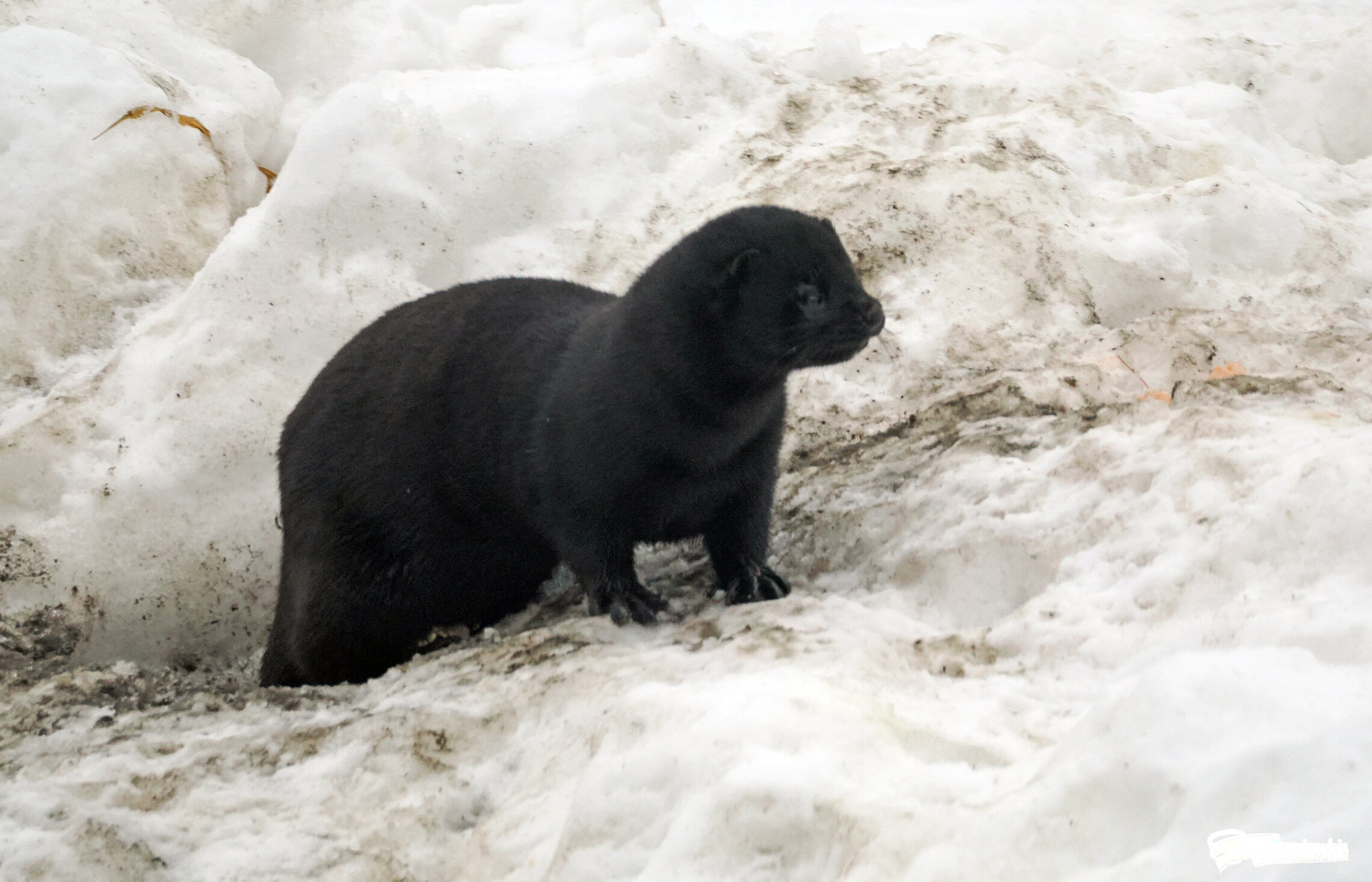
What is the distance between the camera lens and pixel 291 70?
6805mm

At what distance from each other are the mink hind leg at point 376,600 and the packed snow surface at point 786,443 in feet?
0.70

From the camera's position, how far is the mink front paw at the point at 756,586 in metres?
3.46

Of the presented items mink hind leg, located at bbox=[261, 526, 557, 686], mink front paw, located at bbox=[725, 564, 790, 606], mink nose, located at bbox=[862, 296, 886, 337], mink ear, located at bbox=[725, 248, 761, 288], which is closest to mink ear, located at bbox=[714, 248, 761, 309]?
mink ear, located at bbox=[725, 248, 761, 288]

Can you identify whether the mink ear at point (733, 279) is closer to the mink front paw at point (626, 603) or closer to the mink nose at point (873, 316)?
the mink nose at point (873, 316)

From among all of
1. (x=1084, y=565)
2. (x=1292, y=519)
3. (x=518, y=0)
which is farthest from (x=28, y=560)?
(x=518, y=0)

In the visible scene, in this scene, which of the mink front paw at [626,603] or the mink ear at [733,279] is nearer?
the mink ear at [733,279]

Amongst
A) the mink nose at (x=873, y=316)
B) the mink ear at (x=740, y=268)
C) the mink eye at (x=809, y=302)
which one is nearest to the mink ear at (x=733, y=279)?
the mink ear at (x=740, y=268)

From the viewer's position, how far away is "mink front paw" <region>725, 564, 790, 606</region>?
136 inches

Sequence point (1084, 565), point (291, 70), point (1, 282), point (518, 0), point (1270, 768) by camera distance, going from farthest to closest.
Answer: point (518, 0) → point (291, 70) → point (1, 282) → point (1084, 565) → point (1270, 768)

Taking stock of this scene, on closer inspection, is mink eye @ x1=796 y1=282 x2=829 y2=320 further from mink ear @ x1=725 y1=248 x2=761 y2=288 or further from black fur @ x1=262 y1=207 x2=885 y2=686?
mink ear @ x1=725 y1=248 x2=761 y2=288

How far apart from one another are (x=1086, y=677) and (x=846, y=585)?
1092 millimetres

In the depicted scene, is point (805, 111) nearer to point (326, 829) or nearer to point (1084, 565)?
point (1084, 565)

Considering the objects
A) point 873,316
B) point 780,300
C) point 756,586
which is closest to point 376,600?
point 756,586

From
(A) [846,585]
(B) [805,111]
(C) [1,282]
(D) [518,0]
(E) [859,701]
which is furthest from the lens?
(D) [518,0]
